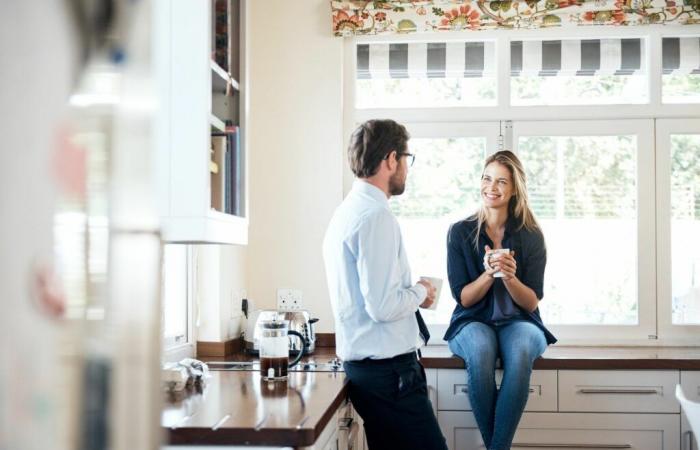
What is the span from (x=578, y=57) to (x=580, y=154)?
42cm

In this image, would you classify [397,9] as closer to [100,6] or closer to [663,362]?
[663,362]

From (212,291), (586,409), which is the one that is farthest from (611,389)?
(212,291)

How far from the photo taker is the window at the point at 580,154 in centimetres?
368

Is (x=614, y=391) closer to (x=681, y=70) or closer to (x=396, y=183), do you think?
(x=396, y=183)

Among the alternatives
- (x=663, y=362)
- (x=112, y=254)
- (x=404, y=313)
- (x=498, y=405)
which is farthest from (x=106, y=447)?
(x=663, y=362)

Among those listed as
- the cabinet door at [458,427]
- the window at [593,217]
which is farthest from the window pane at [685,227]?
the cabinet door at [458,427]

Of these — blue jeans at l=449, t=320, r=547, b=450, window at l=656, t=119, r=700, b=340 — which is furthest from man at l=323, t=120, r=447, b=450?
window at l=656, t=119, r=700, b=340

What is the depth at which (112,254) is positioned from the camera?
0.77 feet

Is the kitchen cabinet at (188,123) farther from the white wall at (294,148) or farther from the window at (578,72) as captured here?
the window at (578,72)

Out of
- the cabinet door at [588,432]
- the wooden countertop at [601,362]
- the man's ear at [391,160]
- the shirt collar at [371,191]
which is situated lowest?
the cabinet door at [588,432]

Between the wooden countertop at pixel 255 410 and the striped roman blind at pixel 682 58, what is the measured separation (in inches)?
82.8

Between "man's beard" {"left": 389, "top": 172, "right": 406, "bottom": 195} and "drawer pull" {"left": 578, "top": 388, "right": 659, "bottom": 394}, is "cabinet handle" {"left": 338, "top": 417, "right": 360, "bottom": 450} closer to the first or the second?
"man's beard" {"left": 389, "top": 172, "right": 406, "bottom": 195}

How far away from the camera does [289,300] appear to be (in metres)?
3.71

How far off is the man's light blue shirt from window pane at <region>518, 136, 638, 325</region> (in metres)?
1.39
